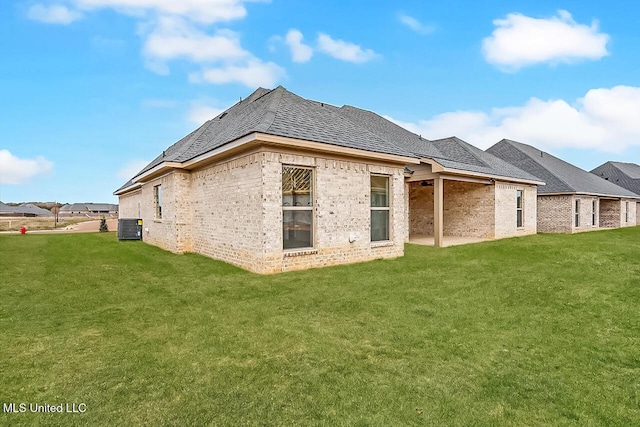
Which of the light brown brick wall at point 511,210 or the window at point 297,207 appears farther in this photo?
the light brown brick wall at point 511,210

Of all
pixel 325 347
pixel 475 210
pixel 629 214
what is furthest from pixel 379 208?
pixel 629 214

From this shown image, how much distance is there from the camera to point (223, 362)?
3.73 m

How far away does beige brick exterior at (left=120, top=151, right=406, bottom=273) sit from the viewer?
8219 mm

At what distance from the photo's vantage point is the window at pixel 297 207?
866cm

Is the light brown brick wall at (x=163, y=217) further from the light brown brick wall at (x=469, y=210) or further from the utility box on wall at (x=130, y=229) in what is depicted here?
the light brown brick wall at (x=469, y=210)

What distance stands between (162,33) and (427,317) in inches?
508

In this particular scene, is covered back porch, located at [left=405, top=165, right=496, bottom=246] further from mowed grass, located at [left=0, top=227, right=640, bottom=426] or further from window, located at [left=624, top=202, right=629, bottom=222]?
window, located at [left=624, top=202, right=629, bottom=222]

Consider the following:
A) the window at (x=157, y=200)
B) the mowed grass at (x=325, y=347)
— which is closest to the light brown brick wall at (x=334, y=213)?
the mowed grass at (x=325, y=347)

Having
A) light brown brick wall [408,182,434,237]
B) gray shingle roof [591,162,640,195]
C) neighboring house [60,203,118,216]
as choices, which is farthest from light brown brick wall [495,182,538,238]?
neighboring house [60,203,118,216]

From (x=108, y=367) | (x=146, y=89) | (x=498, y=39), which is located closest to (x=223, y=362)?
(x=108, y=367)

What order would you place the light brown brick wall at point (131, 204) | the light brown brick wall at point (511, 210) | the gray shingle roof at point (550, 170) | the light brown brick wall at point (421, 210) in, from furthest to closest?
1. the gray shingle roof at point (550, 170)
2. the light brown brick wall at point (131, 204)
3. the light brown brick wall at point (421, 210)
4. the light brown brick wall at point (511, 210)

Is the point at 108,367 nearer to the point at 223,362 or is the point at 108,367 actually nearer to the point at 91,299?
the point at 223,362

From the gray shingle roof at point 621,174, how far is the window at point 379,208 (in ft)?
110

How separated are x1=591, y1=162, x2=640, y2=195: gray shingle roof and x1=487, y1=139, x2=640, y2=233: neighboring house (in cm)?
561
